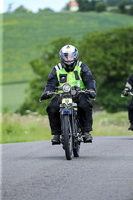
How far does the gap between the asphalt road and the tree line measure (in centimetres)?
5961

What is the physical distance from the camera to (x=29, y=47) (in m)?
97.8

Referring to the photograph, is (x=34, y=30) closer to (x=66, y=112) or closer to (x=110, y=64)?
(x=110, y=64)

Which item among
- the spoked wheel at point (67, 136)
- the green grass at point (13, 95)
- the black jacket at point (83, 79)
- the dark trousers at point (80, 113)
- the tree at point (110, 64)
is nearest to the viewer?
the spoked wheel at point (67, 136)

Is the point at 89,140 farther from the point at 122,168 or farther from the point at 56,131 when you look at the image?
the point at 122,168

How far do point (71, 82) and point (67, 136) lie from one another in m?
1.20

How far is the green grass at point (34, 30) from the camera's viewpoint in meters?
91.1

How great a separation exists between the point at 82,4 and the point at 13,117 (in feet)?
393

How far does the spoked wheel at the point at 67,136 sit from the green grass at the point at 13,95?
219 feet

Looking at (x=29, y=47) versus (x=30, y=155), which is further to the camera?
(x=29, y=47)

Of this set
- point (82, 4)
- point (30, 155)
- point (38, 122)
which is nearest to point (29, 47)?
point (82, 4)

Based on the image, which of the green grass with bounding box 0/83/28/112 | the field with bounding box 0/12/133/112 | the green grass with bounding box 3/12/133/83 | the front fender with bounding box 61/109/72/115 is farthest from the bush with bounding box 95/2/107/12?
the front fender with bounding box 61/109/72/115

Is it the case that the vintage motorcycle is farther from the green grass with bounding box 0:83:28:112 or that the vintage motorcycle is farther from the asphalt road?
the green grass with bounding box 0:83:28:112

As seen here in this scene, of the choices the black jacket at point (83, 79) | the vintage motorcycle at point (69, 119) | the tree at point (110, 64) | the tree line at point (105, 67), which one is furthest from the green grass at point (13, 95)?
the vintage motorcycle at point (69, 119)

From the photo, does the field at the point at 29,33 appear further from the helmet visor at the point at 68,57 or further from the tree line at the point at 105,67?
the helmet visor at the point at 68,57
